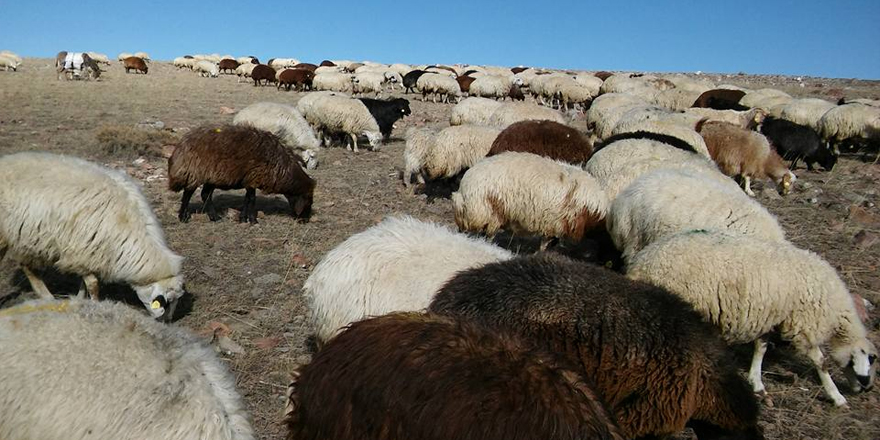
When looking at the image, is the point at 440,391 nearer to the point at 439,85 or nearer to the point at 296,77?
the point at 439,85

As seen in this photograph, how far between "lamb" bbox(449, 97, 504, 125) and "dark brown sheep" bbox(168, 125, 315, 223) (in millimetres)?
7241

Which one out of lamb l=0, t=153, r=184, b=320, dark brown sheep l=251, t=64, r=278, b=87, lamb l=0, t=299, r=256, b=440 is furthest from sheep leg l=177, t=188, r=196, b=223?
dark brown sheep l=251, t=64, r=278, b=87

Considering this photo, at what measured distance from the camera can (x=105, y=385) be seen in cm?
245

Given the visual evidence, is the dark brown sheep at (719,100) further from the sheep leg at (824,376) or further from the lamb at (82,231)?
the lamb at (82,231)

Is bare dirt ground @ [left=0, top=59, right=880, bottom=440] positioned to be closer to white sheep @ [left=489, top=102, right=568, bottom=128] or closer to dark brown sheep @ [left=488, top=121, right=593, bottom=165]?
dark brown sheep @ [left=488, top=121, right=593, bottom=165]

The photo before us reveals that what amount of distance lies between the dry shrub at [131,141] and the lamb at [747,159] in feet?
38.8

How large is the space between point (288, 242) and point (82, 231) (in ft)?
9.45

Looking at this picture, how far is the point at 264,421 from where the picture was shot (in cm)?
392

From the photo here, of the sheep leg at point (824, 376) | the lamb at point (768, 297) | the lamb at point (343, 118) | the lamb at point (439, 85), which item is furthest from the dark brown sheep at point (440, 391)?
the lamb at point (439, 85)

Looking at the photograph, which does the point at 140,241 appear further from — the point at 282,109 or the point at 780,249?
the point at 282,109

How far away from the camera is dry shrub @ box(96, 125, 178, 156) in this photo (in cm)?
1154

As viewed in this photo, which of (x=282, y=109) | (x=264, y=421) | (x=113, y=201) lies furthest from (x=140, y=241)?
(x=282, y=109)

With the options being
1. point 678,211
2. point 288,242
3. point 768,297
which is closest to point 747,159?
point 678,211

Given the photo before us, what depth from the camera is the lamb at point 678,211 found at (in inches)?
221
